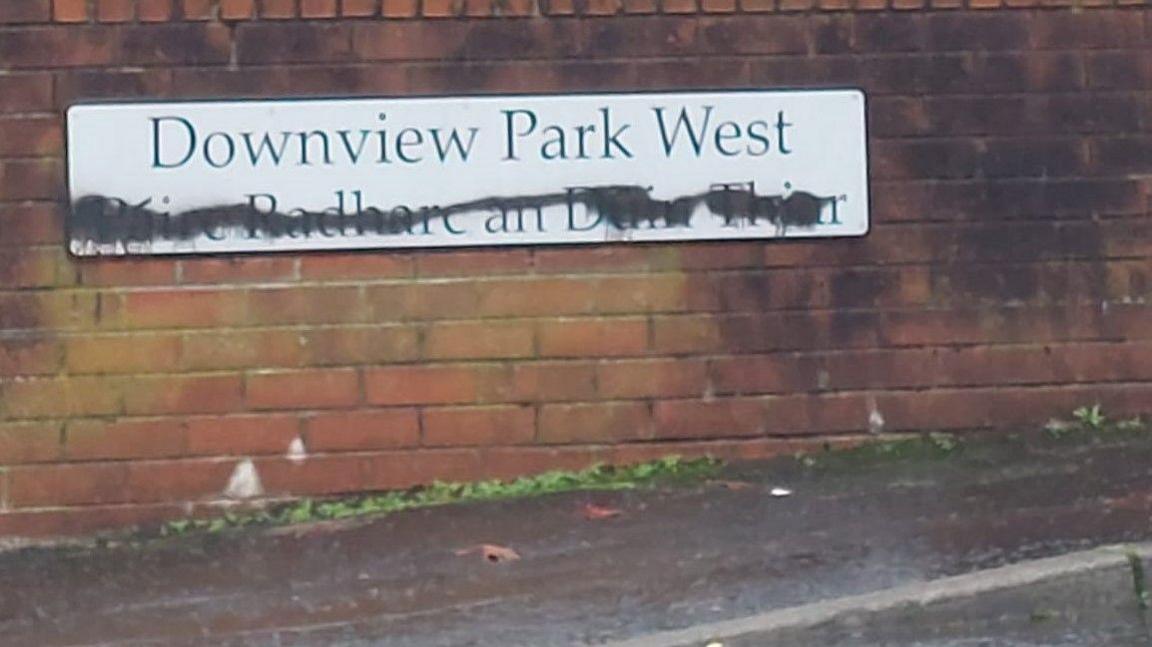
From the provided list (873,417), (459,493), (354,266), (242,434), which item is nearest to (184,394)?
(242,434)

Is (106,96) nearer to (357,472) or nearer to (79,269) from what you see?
(79,269)

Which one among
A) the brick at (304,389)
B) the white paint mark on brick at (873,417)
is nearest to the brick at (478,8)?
the brick at (304,389)

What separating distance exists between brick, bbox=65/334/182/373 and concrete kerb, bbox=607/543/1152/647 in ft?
7.34

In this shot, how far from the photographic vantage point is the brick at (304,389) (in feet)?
19.5

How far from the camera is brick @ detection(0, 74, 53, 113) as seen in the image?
5.87m

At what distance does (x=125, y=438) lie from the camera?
19.4 feet

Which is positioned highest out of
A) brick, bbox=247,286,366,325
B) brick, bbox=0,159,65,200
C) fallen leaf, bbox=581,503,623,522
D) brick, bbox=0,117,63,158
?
brick, bbox=0,117,63,158

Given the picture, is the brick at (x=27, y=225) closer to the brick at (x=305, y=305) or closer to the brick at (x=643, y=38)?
the brick at (x=305, y=305)

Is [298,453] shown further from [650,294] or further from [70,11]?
[70,11]

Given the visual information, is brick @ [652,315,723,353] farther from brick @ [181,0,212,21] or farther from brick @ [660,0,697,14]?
brick @ [181,0,212,21]

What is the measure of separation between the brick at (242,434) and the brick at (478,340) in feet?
1.76

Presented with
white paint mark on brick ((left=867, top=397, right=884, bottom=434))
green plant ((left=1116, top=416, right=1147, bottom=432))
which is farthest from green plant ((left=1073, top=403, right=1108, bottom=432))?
white paint mark on brick ((left=867, top=397, right=884, bottom=434))

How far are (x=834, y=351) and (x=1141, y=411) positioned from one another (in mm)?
1124

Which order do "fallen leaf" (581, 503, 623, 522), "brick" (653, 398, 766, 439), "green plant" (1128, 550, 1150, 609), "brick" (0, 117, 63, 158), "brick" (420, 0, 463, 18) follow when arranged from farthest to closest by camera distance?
"brick" (653, 398, 766, 439) < "brick" (420, 0, 463, 18) < "brick" (0, 117, 63, 158) < "fallen leaf" (581, 503, 623, 522) < "green plant" (1128, 550, 1150, 609)
